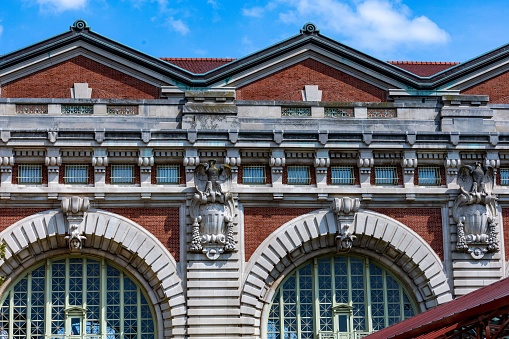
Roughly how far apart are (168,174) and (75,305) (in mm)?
4810

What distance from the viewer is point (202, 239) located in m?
36.8

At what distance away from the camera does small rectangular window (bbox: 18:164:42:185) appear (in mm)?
37125

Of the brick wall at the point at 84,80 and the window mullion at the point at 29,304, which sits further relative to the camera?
the brick wall at the point at 84,80

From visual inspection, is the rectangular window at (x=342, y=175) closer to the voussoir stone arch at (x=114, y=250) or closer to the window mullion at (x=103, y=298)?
the voussoir stone arch at (x=114, y=250)

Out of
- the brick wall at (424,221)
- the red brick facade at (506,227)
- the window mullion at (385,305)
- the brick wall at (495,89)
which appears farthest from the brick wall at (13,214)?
the brick wall at (495,89)

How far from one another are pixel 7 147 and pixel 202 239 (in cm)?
644

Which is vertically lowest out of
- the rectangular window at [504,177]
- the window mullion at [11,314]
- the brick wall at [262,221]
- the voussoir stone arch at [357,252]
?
the window mullion at [11,314]

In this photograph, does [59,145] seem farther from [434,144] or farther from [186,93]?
[434,144]

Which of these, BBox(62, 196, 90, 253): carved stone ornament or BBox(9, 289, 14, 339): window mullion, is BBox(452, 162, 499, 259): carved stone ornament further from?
BBox(9, 289, 14, 339): window mullion

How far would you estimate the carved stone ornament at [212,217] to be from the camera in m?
36.8

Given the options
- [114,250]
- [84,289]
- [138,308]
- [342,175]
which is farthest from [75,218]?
[342,175]

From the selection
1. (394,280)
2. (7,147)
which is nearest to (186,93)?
(7,147)

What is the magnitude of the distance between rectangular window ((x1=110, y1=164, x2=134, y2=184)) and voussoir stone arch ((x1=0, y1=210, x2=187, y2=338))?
1.06 metres

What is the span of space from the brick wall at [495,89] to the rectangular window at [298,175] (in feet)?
22.9
